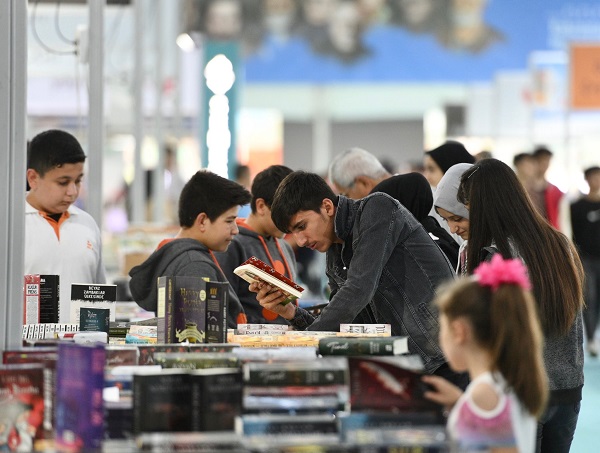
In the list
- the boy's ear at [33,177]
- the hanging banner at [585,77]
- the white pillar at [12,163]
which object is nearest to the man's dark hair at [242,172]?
the hanging banner at [585,77]

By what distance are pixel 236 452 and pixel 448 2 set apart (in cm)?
1847

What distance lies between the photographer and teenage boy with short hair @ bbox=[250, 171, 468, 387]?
4.15 metres

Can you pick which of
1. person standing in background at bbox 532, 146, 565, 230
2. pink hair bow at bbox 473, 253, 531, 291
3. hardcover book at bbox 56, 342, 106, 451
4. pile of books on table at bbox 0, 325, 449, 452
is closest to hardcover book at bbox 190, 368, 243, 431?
pile of books on table at bbox 0, 325, 449, 452

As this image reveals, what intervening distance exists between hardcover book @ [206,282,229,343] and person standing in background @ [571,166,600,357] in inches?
315

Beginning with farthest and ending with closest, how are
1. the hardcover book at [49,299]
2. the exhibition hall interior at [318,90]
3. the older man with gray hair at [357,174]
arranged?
the exhibition hall interior at [318,90] < the older man with gray hair at [357,174] < the hardcover book at [49,299]

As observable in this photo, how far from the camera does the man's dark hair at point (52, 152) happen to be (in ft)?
16.1

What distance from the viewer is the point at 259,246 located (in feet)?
18.1

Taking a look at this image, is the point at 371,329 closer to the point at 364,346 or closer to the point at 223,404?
the point at 364,346

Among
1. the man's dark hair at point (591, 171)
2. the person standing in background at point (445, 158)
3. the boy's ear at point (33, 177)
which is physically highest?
the man's dark hair at point (591, 171)

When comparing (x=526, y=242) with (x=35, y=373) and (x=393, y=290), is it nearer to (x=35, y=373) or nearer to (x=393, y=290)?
(x=393, y=290)

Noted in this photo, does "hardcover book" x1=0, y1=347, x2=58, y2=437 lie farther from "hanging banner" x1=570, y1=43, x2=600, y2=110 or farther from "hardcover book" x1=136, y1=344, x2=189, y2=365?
"hanging banner" x1=570, y1=43, x2=600, y2=110

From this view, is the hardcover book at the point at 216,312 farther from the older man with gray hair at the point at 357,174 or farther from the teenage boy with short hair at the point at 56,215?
the older man with gray hair at the point at 357,174

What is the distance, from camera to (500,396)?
261 centimetres

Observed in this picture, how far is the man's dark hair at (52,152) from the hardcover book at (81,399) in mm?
2490
